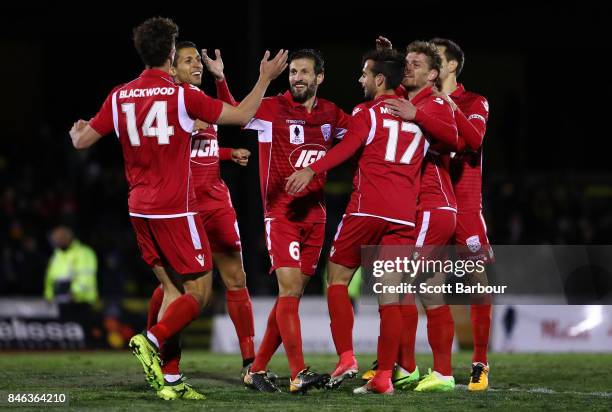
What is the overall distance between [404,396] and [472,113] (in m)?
2.30

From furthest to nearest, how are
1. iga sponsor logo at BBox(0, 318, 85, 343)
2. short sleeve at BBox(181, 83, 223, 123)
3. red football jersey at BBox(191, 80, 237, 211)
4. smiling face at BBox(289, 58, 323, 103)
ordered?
iga sponsor logo at BBox(0, 318, 85, 343) < red football jersey at BBox(191, 80, 237, 211) < smiling face at BBox(289, 58, 323, 103) < short sleeve at BBox(181, 83, 223, 123)

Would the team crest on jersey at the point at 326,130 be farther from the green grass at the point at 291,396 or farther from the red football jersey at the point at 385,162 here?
the green grass at the point at 291,396

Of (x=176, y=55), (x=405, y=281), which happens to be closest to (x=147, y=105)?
(x=176, y=55)

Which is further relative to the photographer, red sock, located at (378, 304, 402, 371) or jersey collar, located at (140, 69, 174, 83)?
red sock, located at (378, 304, 402, 371)

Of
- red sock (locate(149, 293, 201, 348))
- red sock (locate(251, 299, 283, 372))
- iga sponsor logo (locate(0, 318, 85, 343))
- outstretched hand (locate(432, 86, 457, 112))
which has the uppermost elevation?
outstretched hand (locate(432, 86, 457, 112))

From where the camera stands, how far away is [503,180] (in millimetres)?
22391

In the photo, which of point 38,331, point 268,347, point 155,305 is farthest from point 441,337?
point 38,331

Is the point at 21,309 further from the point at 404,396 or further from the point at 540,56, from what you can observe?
the point at 540,56

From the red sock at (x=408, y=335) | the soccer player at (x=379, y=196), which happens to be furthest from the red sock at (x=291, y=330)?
the red sock at (x=408, y=335)

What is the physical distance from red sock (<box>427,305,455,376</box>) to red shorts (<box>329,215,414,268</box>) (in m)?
0.62

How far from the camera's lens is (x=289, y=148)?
26.7ft

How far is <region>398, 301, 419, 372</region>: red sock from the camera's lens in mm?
8188

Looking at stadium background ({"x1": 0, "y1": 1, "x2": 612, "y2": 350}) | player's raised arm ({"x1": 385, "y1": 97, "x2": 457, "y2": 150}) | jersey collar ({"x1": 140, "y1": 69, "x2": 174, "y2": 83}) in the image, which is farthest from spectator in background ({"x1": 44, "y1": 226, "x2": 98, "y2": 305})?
player's raised arm ({"x1": 385, "y1": 97, "x2": 457, "y2": 150})

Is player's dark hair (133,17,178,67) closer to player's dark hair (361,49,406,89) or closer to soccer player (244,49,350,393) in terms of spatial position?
soccer player (244,49,350,393)
